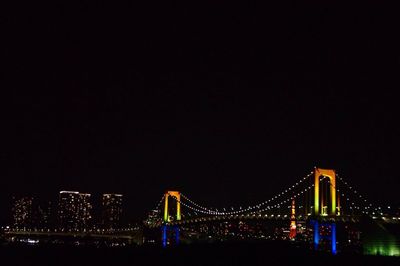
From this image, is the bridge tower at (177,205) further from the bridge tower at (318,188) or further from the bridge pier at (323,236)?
the bridge pier at (323,236)

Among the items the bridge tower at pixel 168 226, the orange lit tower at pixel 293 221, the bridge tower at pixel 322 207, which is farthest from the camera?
the bridge tower at pixel 168 226

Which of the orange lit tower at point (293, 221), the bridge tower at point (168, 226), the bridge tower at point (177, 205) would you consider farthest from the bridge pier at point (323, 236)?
the bridge tower at point (177, 205)

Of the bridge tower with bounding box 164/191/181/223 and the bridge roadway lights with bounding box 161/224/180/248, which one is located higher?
the bridge tower with bounding box 164/191/181/223

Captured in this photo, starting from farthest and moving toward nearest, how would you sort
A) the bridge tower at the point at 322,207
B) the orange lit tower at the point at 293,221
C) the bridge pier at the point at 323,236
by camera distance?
the orange lit tower at the point at 293,221 → the bridge tower at the point at 322,207 → the bridge pier at the point at 323,236

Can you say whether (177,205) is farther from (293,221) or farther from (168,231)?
(293,221)

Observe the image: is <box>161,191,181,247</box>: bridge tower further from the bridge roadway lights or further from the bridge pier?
the bridge pier

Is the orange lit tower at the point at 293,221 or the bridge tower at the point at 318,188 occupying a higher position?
the bridge tower at the point at 318,188

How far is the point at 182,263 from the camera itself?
26.3 m

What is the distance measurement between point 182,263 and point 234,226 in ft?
119

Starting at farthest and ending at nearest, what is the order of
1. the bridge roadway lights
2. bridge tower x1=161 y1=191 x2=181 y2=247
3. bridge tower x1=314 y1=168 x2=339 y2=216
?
bridge tower x1=161 y1=191 x2=181 y2=247 < the bridge roadway lights < bridge tower x1=314 y1=168 x2=339 y2=216

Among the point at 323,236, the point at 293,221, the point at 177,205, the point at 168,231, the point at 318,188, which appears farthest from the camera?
the point at 177,205

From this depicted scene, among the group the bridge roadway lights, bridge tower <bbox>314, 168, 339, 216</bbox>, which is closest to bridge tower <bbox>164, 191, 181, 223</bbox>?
the bridge roadway lights

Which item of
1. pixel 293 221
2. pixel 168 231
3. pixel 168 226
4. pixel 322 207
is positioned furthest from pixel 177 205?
pixel 322 207

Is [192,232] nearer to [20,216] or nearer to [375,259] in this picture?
[375,259]
